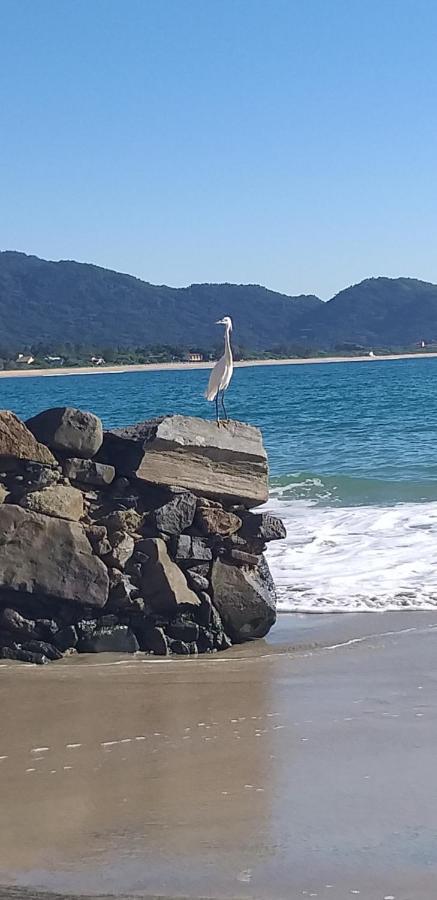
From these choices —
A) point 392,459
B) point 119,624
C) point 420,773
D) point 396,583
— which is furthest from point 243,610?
point 392,459

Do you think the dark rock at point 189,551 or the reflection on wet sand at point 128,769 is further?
the dark rock at point 189,551

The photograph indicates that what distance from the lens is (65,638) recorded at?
7.85 m

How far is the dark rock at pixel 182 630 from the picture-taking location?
8.07 m

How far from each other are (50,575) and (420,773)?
10.5ft

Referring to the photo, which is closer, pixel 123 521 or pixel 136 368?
pixel 123 521

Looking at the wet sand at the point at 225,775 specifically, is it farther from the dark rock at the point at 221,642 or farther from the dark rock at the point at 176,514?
the dark rock at the point at 176,514

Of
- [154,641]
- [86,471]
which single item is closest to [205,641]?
[154,641]

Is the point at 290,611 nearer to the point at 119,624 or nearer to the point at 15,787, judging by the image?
the point at 119,624

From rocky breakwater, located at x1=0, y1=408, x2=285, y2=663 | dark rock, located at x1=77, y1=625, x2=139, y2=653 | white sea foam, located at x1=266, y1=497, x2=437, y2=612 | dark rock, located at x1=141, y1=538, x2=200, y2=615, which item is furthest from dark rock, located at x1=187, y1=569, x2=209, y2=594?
white sea foam, located at x1=266, y1=497, x2=437, y2=612

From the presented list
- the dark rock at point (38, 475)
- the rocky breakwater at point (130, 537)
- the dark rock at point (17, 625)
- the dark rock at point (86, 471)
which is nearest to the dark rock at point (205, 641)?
the rocky breakwater at point (130, 537)

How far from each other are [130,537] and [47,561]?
0.68 metres

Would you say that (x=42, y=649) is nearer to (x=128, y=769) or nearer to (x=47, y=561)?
(x=47, y=561)

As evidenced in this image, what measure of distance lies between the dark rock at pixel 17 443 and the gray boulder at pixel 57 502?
0.88 ft

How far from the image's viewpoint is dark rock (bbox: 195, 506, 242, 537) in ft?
27.8
